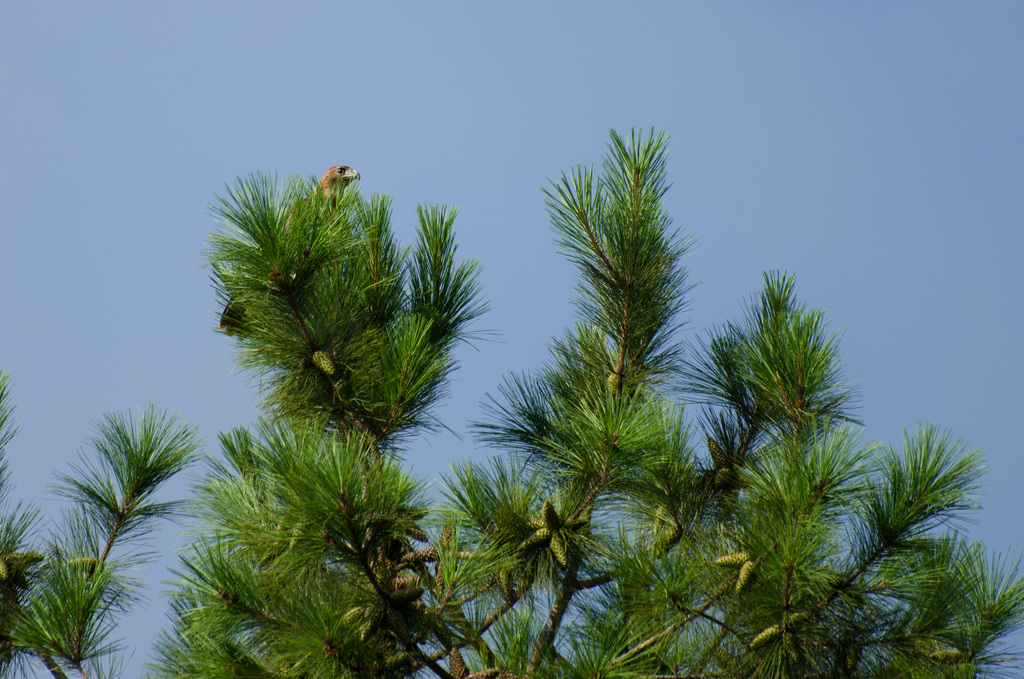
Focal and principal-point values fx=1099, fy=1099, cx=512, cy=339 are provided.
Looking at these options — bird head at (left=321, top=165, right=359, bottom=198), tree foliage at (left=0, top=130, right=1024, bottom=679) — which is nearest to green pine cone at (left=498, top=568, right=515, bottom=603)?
tree foliage at (left=0, top=130, right=1024, bottom=679)

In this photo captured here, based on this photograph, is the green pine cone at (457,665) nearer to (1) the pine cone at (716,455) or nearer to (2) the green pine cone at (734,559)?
(2) the green pine cone at (734,559)

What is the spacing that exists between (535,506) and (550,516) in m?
0.13

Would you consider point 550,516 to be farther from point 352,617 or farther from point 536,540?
point 352,617

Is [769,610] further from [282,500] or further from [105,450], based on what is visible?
[105,450]

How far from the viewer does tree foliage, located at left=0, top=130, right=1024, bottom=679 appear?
275 centimetres

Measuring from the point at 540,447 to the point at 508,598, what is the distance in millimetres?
613

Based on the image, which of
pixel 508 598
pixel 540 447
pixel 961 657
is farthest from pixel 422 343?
pixel 961 657

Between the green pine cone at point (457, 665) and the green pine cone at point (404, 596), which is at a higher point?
the green pine cone at point (404, 596)

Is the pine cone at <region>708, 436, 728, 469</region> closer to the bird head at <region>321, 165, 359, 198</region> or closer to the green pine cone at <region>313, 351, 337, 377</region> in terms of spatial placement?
the green pine cone at <region>313, 351, 337, 377</region>

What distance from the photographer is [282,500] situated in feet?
9.62

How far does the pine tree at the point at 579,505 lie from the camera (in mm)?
2738

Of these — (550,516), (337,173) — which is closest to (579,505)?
(550,516)

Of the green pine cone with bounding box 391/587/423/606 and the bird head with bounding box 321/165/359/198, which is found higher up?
the bird head with bounding box 321/165/359/198

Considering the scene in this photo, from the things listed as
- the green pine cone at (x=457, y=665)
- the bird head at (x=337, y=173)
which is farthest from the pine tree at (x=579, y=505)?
the bird head at (x=337, y=173)
